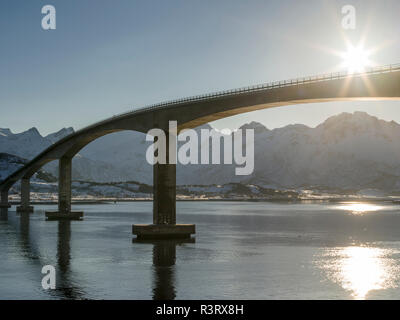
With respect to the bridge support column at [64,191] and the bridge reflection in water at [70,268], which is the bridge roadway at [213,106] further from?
the bridge support column at [64,191]

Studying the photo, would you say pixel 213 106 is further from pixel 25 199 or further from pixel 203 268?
pixel 25 199

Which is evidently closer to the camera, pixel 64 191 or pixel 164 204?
pixel 164 204

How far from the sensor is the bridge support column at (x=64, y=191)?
11206 cm

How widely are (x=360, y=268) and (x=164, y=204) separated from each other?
2607 cm

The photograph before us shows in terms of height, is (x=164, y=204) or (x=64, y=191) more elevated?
(x=64, y=191)

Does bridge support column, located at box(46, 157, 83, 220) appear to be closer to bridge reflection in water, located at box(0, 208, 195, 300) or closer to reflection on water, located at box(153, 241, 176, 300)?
bridge reflection in water, located at box(0, 208, 195, 300)

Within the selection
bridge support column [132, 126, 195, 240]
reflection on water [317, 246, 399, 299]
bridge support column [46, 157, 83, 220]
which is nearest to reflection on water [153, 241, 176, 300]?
bridge support column [132, 126, 195, 240]

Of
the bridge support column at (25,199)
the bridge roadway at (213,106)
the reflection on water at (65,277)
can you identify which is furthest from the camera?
the bridge support column at (25,199)

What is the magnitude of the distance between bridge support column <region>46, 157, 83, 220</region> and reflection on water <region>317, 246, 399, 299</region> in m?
65.5

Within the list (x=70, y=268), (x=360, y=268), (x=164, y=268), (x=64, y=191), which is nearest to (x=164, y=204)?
(x=164, y=268)

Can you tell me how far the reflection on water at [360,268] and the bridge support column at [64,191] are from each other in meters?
65.5

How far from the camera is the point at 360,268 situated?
1759 inches

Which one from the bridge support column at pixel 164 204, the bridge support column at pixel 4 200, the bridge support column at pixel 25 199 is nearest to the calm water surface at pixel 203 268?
the bridge support column at pixel 164 204
